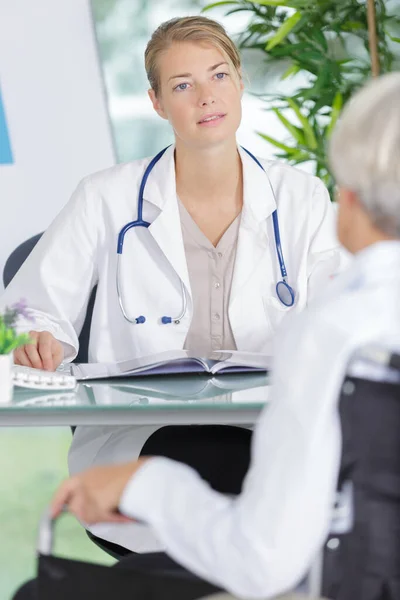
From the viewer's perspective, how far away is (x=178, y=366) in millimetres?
1908

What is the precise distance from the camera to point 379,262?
105cm

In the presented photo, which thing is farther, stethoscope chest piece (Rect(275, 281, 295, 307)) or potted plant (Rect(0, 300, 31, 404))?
stethoscope chest piece (Rect(275, 281, 295, 307))

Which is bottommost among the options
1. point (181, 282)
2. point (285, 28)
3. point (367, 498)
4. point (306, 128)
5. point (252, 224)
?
point (367, 498)

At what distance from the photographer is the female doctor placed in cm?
242

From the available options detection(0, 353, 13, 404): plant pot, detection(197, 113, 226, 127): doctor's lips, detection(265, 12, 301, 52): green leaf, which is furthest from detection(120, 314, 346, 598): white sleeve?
detection(265, 12, 301, 52): green leaf

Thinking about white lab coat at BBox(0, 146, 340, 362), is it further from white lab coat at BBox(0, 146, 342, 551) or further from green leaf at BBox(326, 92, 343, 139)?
green leaf at BBox(326, 92, 343, 139)

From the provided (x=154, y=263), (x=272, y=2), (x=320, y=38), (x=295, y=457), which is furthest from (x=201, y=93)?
(x=320, y=38)

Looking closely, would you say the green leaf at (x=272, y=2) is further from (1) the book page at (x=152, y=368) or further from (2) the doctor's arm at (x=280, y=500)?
(2) the doctor's arm at (x=280, y=500)

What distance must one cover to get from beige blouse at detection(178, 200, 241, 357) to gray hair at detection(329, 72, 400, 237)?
1360 mm

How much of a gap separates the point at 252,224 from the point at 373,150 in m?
1.45

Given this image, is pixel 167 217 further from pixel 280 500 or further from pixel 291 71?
pixel 291 71

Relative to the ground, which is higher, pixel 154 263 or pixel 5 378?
pixel 154 263

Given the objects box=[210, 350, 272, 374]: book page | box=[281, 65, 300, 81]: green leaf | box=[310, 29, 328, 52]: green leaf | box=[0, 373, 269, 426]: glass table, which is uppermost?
box=[310, 29, 328, 52]: green leaf

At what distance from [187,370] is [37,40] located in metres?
3.08
